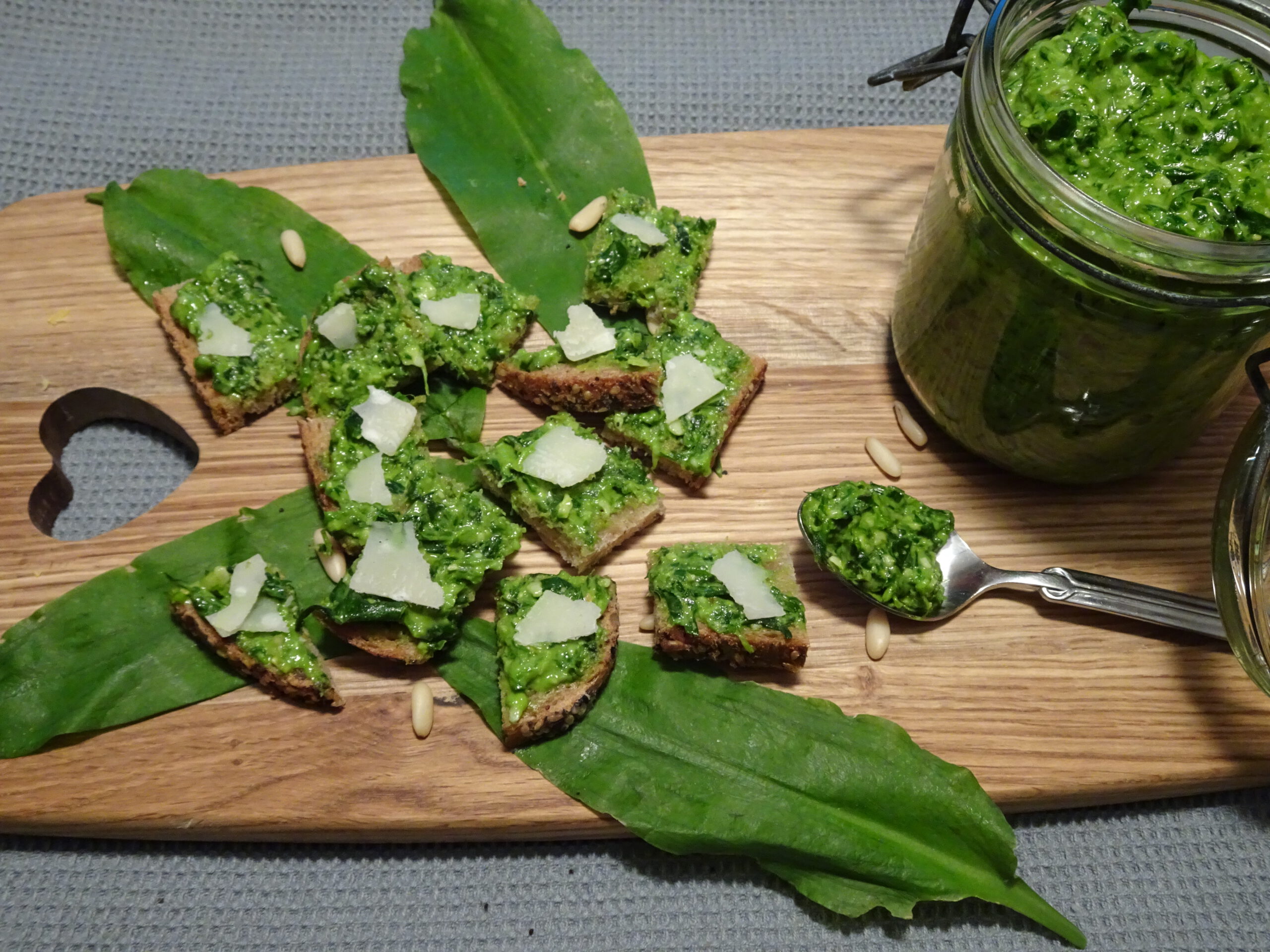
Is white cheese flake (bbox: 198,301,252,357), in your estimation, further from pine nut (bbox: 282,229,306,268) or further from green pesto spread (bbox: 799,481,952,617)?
green pesto spread (bbox: 799,481,952,617)

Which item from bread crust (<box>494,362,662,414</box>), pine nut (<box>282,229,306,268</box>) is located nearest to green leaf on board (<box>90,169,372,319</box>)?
pine nut (<box>282,229,306,268</box>)

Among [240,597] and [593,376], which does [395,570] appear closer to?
[240,597]

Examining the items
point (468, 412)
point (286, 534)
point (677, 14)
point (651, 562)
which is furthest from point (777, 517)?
point (677, 14)

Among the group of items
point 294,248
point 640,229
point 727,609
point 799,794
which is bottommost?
point 799,794

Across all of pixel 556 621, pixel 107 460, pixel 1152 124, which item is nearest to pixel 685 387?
pixel 556 621

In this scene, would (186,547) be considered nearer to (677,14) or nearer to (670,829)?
(670,829)

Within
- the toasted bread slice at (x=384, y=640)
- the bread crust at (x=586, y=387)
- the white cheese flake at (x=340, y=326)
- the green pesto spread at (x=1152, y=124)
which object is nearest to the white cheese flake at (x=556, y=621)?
the toasted bread slice at (x=384, y=640)

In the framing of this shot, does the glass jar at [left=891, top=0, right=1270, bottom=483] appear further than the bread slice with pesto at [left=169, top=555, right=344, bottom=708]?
No

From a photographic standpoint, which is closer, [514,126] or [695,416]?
[695,416]
